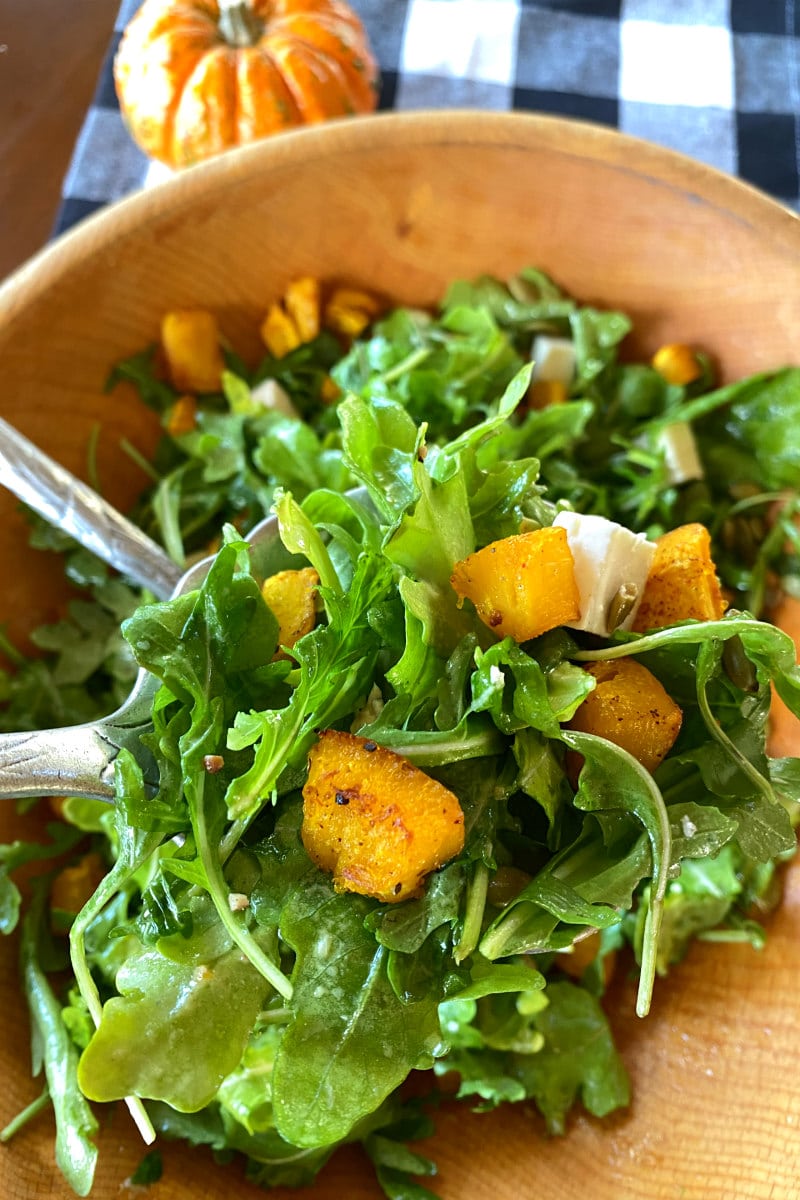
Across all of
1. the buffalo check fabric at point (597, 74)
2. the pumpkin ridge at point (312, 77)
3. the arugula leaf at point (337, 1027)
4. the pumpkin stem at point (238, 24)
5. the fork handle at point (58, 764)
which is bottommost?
the arugula leaf at point (337, 1027)

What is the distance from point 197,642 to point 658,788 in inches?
17.7

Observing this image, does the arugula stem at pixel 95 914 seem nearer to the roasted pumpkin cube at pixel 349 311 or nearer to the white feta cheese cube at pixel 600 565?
the white feta cheese cube at pixel 600 565

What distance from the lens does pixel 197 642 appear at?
866mm

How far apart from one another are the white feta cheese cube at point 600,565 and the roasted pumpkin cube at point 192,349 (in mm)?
761

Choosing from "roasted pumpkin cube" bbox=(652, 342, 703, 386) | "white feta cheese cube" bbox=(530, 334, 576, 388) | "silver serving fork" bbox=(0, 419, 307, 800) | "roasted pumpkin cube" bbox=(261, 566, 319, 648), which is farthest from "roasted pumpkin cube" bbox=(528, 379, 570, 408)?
"roasted pumpkin cube" bbox=(261, 566, 319, 648)

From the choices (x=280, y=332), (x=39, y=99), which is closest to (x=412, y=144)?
(x=280, y=332)

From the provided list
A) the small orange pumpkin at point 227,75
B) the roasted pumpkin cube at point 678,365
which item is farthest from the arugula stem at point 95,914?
the small orange pumpkin at point 227,75

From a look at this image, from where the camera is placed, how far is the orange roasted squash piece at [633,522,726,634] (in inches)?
36.7

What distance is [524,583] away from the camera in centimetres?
83

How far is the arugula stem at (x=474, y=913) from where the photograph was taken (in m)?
0.79

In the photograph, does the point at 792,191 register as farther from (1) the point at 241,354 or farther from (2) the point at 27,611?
(2) the point at 27,611

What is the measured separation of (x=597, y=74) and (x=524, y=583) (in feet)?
5.17

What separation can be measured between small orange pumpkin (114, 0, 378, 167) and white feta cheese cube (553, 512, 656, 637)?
3.90ft

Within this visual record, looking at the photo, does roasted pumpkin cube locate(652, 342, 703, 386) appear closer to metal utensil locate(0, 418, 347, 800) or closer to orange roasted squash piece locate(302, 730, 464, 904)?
metal utensil locate(0, 418, 347, 800)
